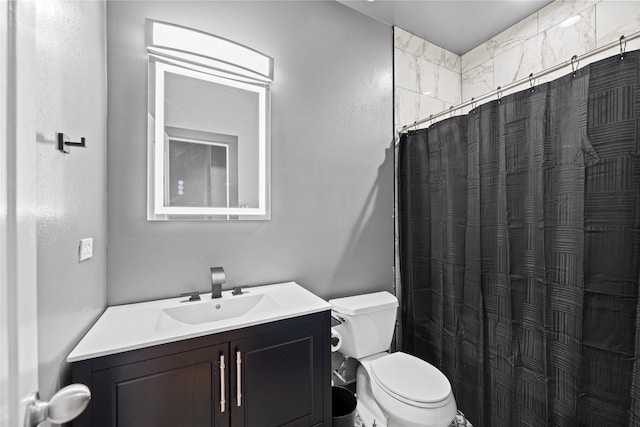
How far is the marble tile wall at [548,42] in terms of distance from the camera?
1.64 metres

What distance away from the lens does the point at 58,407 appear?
1.42 feet

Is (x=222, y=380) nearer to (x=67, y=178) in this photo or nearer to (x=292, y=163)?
(x=67, y=178)

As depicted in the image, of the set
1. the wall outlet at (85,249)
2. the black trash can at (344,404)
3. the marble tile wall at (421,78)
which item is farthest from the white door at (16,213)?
the marble tile wall at (421,78)

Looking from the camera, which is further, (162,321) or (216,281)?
(216,281)

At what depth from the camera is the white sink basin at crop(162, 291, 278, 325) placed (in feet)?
4.46

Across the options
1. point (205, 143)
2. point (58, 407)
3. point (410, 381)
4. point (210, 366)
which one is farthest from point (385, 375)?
point (205, 143)

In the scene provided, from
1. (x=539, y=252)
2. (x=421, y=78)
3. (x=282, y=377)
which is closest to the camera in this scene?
(x=282, y=377)

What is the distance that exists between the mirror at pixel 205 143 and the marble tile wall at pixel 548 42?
1.66m

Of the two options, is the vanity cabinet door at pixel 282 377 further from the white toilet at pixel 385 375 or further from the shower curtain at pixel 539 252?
the shower curtain at pixel 539 252

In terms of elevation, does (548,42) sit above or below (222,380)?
above

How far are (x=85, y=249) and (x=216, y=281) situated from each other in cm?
55

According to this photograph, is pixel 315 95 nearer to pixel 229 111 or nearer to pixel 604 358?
pixel 229 111

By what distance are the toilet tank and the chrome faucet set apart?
711mm

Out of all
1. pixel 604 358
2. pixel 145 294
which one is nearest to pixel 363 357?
pixel 604 358
